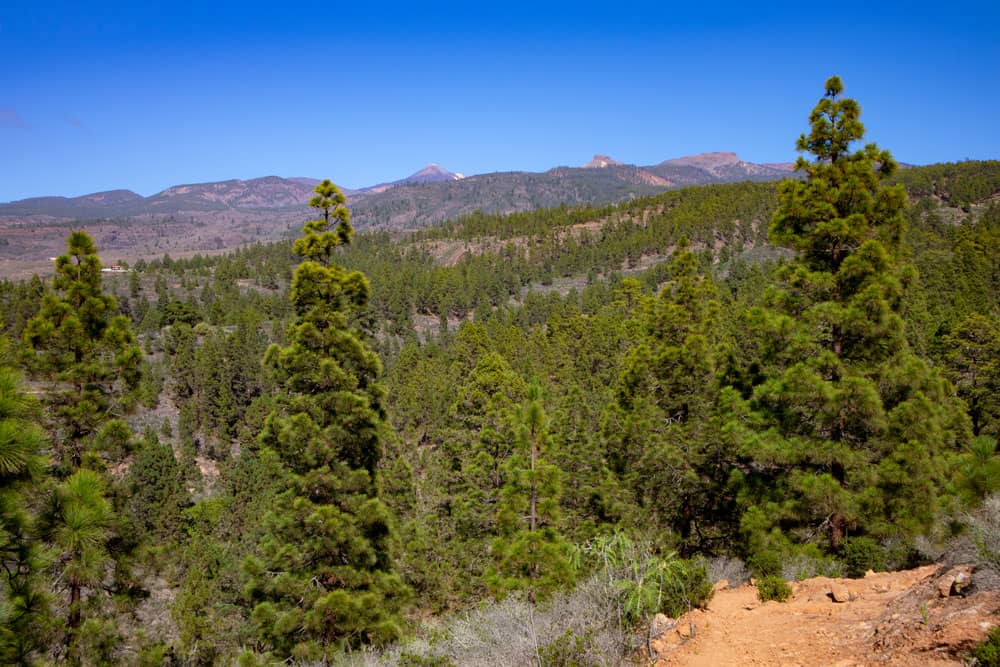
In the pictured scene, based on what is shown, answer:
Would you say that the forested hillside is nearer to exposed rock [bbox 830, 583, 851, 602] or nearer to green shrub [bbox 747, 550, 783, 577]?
green shrub [bbox 747, 550, 783, 577]

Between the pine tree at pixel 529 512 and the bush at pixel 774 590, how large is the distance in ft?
26.6

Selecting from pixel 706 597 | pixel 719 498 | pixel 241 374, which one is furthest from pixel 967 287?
pixel 241 374

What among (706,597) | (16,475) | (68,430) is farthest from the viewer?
(68,430)

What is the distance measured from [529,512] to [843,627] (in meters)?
10.9

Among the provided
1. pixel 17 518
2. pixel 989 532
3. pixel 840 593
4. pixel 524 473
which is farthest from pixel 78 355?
pixel 989 532

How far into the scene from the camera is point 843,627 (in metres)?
6.61

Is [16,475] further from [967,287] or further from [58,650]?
[967,287]

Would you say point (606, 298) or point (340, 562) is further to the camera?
point (606, 298)

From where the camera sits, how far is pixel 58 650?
1041cm

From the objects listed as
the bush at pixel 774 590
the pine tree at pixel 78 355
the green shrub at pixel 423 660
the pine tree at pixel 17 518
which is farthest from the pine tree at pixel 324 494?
the bush at pixel 774 590

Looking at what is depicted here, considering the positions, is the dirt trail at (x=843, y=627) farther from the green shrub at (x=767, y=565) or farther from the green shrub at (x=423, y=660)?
the green shrub at (x=423, y=660)

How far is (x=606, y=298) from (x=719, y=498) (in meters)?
58.8

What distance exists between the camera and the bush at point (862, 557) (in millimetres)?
9414

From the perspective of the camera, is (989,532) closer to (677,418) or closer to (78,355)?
(677,418)
